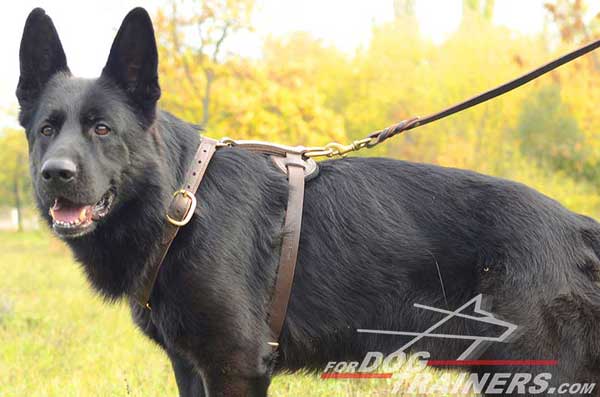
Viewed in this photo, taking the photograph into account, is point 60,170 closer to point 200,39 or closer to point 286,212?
point 286,212

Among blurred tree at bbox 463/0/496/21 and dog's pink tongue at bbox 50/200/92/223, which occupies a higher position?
blurred tree at bbox 463/0/496/21

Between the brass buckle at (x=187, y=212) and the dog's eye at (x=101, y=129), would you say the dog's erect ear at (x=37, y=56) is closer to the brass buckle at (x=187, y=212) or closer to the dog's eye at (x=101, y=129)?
the dog's eye at (x=101, y=129)

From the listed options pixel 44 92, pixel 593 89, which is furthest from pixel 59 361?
pixel 593 89

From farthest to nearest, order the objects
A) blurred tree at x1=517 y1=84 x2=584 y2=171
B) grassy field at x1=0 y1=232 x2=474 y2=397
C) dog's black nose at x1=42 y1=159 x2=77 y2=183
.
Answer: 1. blurred tree at x1=517 y1=84 x2=584 y2=171
2. grassy field at x1=0 y1=232 x2=474 y2=397
3. dog's black nose at x1=42 y1=159 x2=77 y2=183

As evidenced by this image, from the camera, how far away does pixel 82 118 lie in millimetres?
2803

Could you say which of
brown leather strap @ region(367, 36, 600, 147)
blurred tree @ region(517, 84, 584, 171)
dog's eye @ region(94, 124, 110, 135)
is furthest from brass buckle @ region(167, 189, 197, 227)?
blurred tree @ region(517, 84, 584, 171)

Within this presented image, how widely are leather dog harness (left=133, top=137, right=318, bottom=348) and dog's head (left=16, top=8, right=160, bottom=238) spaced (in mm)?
296

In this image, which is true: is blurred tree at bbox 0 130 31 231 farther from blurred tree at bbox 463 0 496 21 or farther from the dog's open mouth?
the dog's open mouth

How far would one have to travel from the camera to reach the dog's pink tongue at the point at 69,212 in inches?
106

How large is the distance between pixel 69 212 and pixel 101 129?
421 mm

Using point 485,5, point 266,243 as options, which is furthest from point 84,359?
point 485,5

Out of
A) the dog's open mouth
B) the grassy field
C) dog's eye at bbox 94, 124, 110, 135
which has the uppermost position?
dog's eye at bbox 94, 124, 110, 135

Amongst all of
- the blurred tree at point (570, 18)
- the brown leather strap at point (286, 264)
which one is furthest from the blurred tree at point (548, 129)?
the brown leather strap at point (286, 264)

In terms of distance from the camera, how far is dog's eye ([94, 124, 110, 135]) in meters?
2.81
